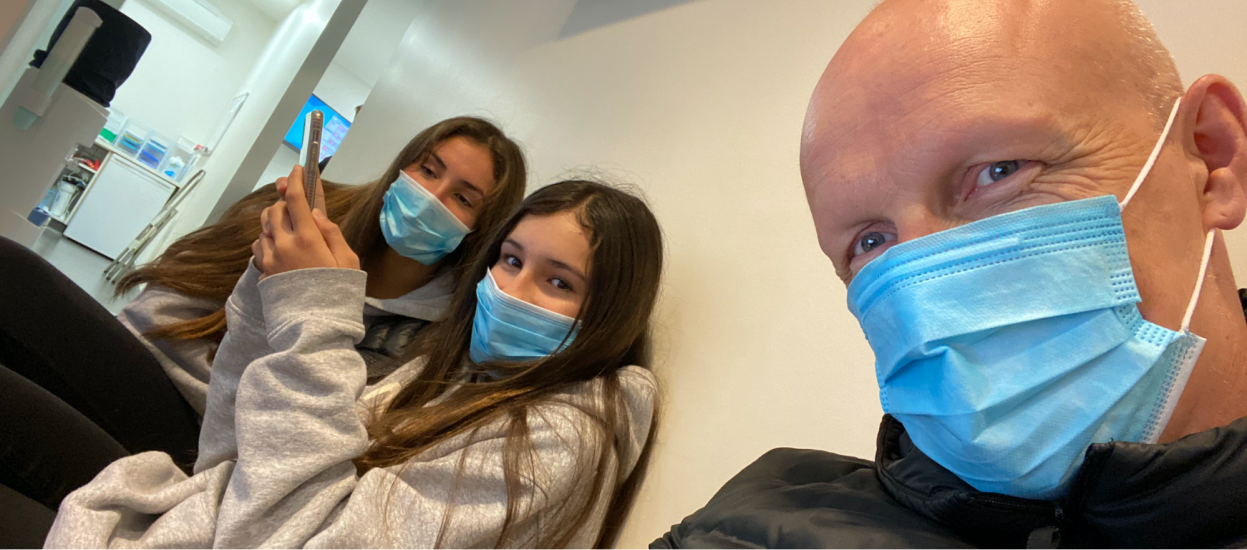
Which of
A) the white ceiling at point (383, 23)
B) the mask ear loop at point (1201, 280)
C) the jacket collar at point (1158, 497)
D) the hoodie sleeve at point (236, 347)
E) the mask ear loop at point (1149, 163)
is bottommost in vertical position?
the hoodie sleeve at point (236, 347)

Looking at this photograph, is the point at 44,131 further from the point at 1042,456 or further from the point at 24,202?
the point at 1042,456

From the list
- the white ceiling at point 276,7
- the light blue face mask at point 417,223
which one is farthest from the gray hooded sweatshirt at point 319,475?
the white ceiling at point 276,7

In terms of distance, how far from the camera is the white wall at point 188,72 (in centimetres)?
522

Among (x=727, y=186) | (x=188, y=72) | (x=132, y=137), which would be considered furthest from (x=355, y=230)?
(x=188, y=72)

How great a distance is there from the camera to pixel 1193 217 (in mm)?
480

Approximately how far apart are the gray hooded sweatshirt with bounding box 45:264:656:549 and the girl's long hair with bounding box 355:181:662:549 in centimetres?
2

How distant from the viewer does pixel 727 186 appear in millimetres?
1182

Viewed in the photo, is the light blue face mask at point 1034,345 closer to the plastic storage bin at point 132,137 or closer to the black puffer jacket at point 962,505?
the black puffer jacket at point 962,505

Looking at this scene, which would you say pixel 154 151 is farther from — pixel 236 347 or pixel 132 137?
pixel 236 347

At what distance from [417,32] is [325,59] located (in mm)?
711

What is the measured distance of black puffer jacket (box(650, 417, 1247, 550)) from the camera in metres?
0.42

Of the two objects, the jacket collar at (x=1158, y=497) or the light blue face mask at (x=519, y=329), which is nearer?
the jacket collar at (x=1158, y=497)

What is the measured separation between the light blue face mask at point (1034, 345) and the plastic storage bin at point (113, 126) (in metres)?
6.00

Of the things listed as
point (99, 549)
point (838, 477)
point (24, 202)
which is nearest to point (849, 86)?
point (838, 477)
